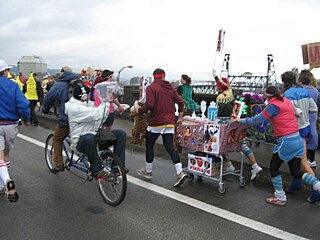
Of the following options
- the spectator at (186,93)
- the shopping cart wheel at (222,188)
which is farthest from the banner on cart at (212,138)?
the spectator at (186,93)

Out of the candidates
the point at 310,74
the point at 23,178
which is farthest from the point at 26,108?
the point at 310,74

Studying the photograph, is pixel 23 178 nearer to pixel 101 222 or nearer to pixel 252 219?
pixel 101 222

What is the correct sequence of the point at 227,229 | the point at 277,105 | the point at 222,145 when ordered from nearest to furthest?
the point at 227,229 < the point at 277,105 < the point at 222,145

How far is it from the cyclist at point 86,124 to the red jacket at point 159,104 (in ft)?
2.50

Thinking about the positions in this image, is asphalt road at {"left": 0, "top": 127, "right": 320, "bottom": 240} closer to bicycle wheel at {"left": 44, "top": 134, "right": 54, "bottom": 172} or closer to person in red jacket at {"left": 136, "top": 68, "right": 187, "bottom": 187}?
bicycle wheel at {"left": 44, "top": 134, "right": 54, "bottom": 172}

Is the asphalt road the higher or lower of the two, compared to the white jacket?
lower

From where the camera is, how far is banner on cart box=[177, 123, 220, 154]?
5.35 meters

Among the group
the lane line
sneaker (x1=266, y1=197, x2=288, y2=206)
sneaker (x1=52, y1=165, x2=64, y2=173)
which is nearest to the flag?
the lane line

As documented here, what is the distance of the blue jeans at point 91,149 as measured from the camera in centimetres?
480

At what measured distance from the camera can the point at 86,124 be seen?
495cm

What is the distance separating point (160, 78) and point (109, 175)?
1822 mm

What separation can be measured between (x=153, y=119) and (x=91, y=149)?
128 centimetres

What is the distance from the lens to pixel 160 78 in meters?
5.72

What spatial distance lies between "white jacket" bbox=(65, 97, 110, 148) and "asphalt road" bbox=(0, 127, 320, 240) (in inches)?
37.9
